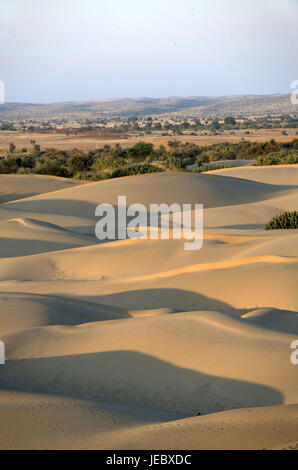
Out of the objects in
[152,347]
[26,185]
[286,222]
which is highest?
[152,347]

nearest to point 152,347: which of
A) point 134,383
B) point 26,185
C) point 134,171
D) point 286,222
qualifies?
point 134,383

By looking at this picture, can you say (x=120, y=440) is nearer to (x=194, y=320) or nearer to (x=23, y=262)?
(x=194, y=320)

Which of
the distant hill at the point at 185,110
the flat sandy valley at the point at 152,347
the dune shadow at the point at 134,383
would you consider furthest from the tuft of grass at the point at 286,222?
the distant hill at the point at 185,110

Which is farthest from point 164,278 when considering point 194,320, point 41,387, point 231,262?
point 41,387

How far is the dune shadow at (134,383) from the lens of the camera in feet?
13.6

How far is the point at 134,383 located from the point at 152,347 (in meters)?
0.51

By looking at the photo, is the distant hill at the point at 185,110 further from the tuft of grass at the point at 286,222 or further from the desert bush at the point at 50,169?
the tuft of grass at the point at 286,222

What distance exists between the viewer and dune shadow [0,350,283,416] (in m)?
4.14

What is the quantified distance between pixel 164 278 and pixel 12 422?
15.4 ft

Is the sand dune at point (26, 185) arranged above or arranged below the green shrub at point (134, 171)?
below

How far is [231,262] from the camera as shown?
802 cm

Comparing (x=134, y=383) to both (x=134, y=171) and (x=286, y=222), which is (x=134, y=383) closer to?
(x=286, y=222)

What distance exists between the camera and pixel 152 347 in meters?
4.93
